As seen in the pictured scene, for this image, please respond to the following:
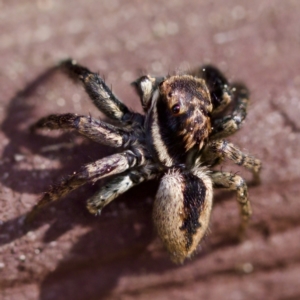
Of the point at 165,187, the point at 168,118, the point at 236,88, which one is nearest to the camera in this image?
the point at 165,187

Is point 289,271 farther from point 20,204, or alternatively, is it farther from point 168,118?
point 20,204

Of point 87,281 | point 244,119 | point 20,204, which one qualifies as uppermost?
point 20,204

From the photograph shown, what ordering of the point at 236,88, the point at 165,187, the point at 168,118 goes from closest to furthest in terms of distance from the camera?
the point at 165,187
the point at 168,118
the point at 236,88

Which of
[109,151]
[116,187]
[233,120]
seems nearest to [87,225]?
[116,187]

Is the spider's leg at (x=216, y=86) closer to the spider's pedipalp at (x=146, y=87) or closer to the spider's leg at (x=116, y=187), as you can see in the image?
the spider's pedipalp at (x=146, y=87)

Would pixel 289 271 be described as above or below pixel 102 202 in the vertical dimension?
below

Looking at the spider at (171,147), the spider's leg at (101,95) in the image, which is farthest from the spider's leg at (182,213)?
the spider's leg at (101,95)

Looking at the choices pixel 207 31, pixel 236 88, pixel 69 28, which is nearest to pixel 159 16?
pixel 207 31
